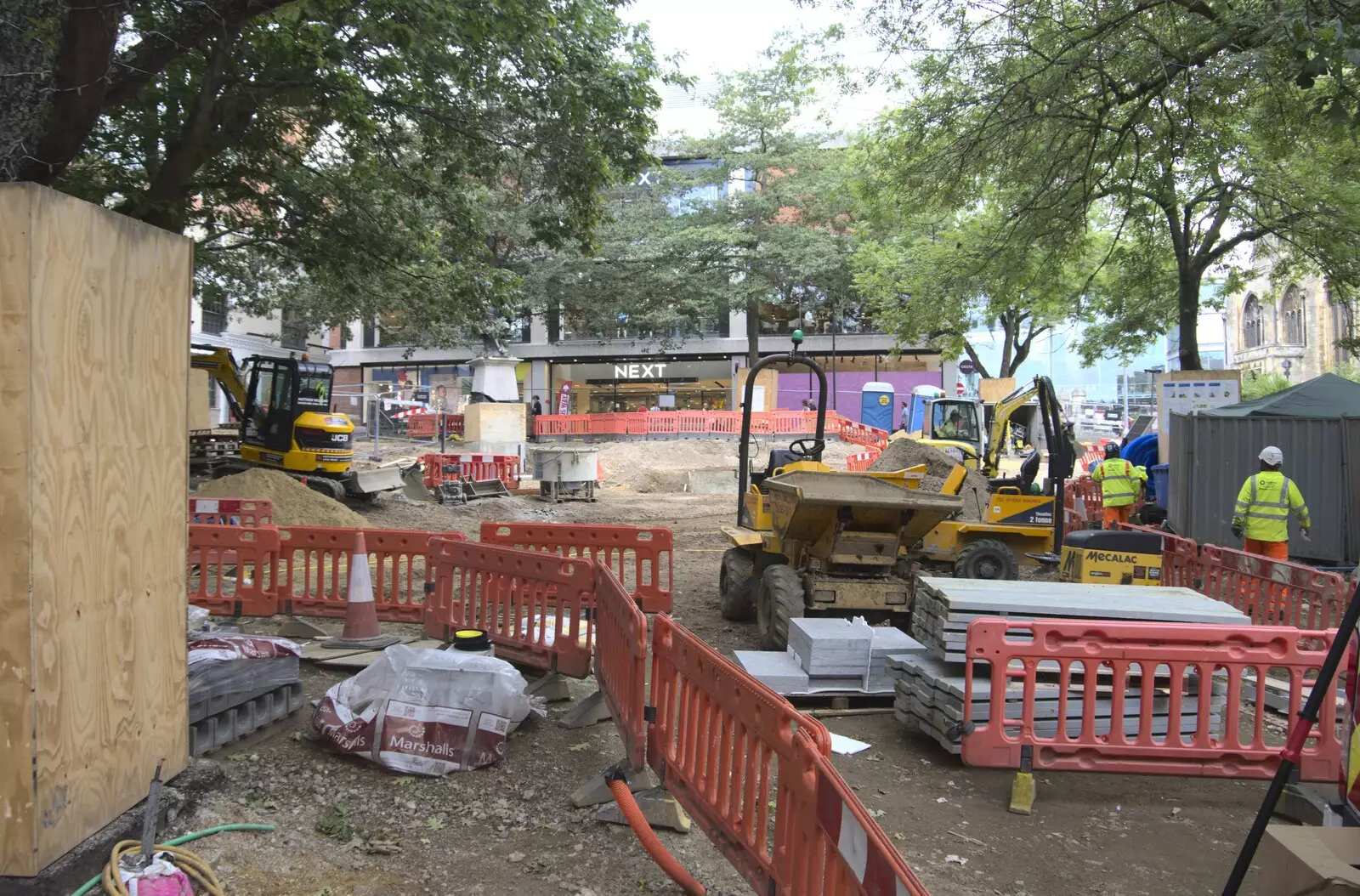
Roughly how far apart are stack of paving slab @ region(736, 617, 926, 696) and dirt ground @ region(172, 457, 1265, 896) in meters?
0.53

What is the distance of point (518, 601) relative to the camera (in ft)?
21.5

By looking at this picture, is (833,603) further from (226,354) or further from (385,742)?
(226,354)

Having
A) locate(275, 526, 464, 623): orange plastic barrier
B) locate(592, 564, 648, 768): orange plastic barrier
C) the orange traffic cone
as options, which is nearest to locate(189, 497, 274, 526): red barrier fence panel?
locate(275, 526, 464, 623): orange plastic barrier

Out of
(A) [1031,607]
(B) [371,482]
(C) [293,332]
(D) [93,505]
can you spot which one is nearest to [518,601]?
(A) [1031,607]

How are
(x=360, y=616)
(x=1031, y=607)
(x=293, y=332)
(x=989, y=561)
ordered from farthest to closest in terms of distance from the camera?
(x=293, y=332) → (x=989, y=561) → (x=360, y=616) → (x=1031, y=607)

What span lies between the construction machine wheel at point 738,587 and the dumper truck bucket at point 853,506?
100 cm

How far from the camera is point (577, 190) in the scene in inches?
450

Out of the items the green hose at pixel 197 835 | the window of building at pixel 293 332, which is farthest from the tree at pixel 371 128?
the window of building at pixel 293 332

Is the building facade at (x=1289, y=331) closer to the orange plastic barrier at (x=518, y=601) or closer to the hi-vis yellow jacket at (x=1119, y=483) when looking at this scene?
the hi-vis yellow jacket at (x=1119, y=483)

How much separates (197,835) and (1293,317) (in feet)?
188

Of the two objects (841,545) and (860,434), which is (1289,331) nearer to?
(860,434)

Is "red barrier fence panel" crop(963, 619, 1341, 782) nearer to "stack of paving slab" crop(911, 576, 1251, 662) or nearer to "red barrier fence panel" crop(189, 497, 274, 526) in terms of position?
"stack of paving slab" crop(911, 576, 1251, 662)

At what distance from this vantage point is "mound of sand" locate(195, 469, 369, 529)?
14.2 metres

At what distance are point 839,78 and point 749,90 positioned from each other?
30.2 metres
